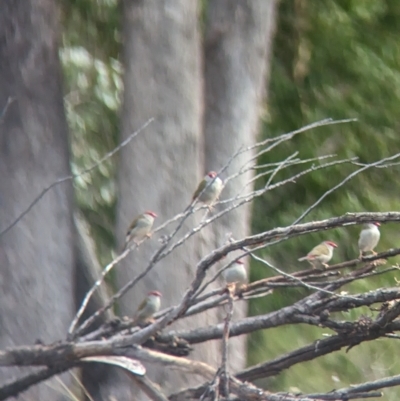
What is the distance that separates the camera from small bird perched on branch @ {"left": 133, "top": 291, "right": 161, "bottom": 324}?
3.53 m

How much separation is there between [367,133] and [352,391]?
11.4ft

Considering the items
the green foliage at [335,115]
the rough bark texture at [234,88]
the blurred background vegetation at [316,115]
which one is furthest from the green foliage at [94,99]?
the rough bark texture at [234,88]

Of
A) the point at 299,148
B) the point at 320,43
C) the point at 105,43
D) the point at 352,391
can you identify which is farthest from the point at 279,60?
the point at 352,391

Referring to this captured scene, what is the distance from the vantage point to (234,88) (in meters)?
4.43

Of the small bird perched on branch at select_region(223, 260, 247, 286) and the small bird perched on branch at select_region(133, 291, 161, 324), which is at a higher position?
the small bird perched on branch at select_region(223, 260, 247, 286)

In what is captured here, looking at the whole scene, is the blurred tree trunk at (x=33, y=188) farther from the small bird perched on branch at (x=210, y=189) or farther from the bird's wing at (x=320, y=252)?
the bird's wing at (x=320, y=252)

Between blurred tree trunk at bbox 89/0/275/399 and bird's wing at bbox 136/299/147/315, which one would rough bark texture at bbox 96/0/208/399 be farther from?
bird's wing at bbox 136/299/147/315

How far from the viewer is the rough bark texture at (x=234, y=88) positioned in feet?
14.5

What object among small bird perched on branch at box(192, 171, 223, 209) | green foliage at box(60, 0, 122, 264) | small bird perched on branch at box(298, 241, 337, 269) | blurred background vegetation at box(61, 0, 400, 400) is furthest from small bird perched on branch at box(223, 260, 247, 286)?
green foliage at box(60, 0, 122, 264)

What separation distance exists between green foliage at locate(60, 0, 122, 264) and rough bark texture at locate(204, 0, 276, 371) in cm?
180

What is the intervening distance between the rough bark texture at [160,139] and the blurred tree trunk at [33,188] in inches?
12.9

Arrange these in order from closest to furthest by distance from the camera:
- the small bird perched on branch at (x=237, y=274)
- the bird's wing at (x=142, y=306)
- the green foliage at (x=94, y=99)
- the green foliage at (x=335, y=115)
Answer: the bird's wing at (x=142, y=306), the small bird perched on branch at (x=237, y=274), the green foliage at (x=335, y=115), the green foliage at (x=94, y=99)

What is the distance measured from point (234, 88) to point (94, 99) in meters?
2.41

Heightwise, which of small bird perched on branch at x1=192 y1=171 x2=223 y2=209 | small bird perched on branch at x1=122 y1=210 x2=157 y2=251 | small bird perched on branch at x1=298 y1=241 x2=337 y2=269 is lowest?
small bird perched on branch at x1=122 y1=210 x2=157 y2=251
